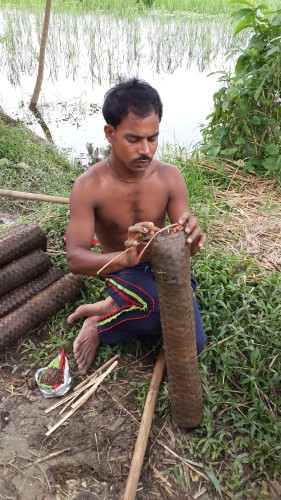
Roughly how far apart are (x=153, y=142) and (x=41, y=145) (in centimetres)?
349

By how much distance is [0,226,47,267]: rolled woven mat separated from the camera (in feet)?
8.87

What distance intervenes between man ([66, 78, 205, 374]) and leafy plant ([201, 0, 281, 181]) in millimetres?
1722

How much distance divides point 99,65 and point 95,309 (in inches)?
283

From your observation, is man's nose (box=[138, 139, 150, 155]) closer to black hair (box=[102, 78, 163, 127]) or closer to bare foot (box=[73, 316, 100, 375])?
black hair (box=[102, 78, 163, 127])

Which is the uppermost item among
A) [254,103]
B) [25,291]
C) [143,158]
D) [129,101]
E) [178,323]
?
[129,101]

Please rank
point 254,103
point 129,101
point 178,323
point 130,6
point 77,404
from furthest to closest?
point 130,6
point 254,103
point 77,404
point 129,101
point 178,323

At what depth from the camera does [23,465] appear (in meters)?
1.88

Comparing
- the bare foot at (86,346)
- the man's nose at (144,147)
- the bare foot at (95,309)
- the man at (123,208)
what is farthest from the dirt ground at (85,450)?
the man's nose at (144,147)

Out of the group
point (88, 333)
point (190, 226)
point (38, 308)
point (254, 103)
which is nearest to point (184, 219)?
point (190, 226)

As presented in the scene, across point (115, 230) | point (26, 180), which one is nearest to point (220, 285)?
point (115, 230)

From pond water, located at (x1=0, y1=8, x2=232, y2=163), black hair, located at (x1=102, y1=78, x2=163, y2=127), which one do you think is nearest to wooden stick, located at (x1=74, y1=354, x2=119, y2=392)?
black hair, located at (x1=102, y1=78, x2=163, y2=127)

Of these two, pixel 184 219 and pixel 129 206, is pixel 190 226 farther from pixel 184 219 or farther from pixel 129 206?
pixel 129 206

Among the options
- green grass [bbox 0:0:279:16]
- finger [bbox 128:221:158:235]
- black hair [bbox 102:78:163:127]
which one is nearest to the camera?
finger [bbox 128:221:158:235]

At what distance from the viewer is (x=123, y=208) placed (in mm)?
2199
